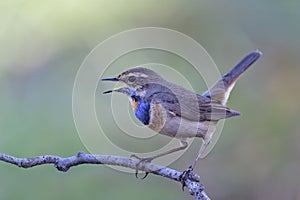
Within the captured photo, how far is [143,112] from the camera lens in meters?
3.63

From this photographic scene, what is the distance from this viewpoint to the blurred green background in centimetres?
561

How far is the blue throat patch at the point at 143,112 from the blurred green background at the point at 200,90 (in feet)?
6.53

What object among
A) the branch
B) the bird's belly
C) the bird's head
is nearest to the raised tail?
the bird's belly

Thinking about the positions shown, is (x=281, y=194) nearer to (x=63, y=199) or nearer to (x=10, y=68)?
(x=63, y=199)

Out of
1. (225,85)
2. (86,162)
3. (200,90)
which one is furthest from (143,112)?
(200,90)

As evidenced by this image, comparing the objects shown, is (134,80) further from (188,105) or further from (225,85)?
(225,85)

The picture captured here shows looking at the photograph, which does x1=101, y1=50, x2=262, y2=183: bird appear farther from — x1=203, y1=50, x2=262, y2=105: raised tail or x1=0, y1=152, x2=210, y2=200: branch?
x1=0, y1=152, x2=210, y2=200: branch

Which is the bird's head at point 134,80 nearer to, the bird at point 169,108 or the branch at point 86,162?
the bird at point 169,108

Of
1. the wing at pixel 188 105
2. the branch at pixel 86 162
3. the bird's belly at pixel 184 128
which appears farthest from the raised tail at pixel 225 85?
the branch at pixel 86 162

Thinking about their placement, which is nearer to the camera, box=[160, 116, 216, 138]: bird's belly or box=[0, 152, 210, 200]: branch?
box=[0, 152, 210, 200]: branch

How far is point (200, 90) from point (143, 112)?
274 centimetres

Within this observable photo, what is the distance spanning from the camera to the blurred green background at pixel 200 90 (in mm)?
5613

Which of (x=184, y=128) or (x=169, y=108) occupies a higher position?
(x=169, y=108)

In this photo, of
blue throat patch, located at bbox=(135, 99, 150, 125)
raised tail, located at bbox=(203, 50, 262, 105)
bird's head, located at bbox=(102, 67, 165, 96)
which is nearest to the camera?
blue throat patch, located at bbox=(135, 99, 150, 125)
